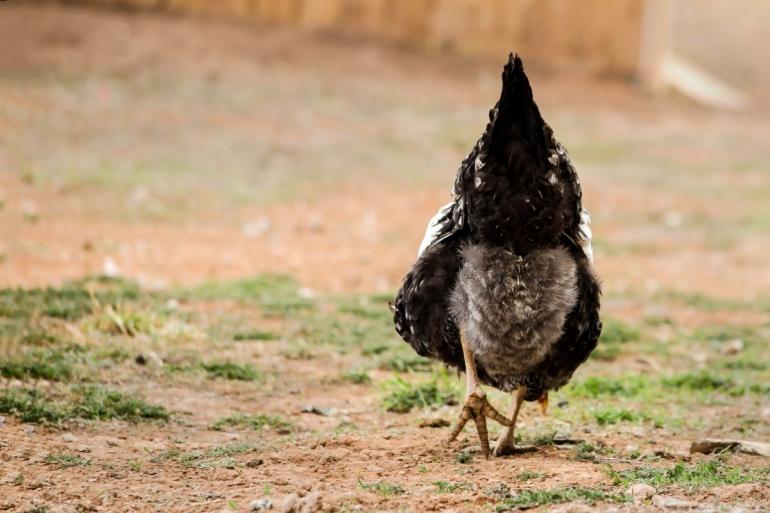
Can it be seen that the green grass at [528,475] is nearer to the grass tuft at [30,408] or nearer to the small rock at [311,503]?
the small rock at [311,503]

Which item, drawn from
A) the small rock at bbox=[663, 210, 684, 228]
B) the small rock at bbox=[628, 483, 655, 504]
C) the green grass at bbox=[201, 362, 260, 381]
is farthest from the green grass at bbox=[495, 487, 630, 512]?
the small rock at bbox=[663, 210, 684, 228]

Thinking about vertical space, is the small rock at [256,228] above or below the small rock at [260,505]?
above

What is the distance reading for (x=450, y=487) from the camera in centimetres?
415

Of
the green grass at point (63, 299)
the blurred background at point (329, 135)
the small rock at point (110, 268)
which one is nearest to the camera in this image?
the green grass at point (63, 299)

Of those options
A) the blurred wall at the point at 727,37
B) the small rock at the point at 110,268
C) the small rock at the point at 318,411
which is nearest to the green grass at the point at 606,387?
the small rock at the point at 318,411

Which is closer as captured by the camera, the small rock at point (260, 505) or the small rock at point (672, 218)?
the small rock at point (260, 505)

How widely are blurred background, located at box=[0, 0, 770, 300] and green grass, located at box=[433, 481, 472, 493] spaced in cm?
421

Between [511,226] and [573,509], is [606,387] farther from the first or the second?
[573,509]

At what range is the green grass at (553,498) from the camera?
12.8 feet

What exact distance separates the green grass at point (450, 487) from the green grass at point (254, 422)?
48.5 inches

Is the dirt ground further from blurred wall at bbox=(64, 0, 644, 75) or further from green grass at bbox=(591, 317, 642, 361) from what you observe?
blurred wall at bbox=(64, 0, 644, 75)

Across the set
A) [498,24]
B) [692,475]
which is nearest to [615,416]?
[692,475]

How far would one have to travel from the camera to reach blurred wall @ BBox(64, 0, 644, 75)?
56.6 ft

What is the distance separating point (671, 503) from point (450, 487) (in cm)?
81
